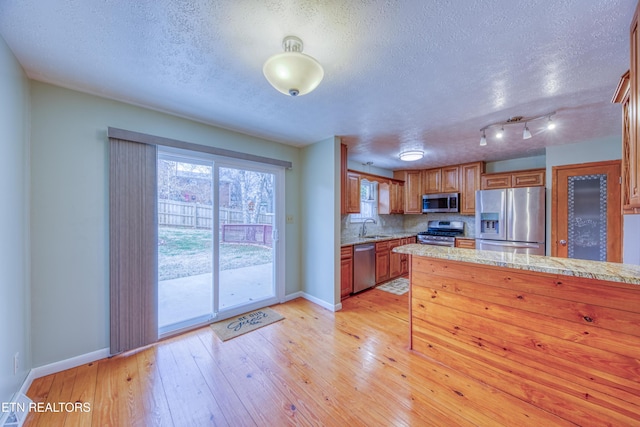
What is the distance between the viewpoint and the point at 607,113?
251 cm

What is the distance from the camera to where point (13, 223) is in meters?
1.64

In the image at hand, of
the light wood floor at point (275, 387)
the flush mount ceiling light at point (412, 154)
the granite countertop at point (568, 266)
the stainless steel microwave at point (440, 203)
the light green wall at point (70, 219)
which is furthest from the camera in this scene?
the stainless steel microwave at point (440, 203)

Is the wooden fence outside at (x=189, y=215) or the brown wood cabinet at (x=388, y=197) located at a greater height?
the brown wood cabinet at (x=388, y=197)

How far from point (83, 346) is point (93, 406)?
704mm

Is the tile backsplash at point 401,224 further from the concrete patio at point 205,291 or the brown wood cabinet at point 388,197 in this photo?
the concrete patio at point 205,291

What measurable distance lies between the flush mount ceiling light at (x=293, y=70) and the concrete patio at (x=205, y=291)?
2.55m

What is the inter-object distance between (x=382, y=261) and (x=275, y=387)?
123 inches

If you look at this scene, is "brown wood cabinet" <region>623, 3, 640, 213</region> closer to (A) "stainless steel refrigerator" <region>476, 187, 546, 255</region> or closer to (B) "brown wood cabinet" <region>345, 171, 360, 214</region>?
(A) "stainless steel refrigerator" <region>476, 187, 546, 255</region>

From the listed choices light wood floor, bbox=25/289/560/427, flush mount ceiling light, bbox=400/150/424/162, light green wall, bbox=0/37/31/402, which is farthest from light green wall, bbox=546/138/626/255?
light green wall, bbox=0/37/31/402

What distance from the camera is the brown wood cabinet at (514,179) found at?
395 cm

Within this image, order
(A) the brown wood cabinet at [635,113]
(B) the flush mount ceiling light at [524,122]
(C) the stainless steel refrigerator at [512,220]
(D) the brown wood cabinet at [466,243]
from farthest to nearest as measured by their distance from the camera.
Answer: (D) the brown wood cabinet at [466,243]
(C) the stainless steel refrigerator at [512,220]
(B) the flush mount ceiling light at [524,122]
(A) the brown wood cabinet at [635,113]

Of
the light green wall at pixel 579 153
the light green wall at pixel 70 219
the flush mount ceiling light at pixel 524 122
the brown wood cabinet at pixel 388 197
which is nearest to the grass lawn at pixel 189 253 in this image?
the light green wall at pixel 70 219

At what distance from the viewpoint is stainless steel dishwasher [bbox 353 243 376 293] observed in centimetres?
395

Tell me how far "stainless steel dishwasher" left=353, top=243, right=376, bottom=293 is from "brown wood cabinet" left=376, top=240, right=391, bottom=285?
0.48 feet
